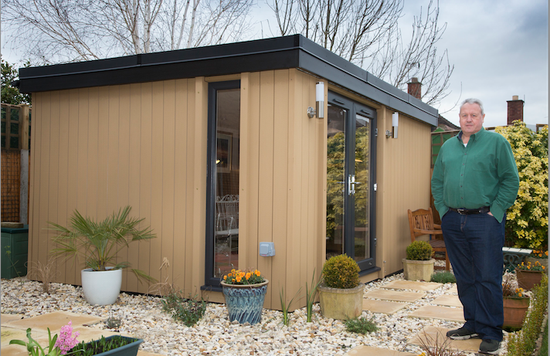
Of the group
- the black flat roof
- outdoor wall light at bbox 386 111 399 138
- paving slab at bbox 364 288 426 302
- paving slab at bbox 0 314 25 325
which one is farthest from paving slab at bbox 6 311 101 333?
outdoor wall light at bbox 386 111 399 138

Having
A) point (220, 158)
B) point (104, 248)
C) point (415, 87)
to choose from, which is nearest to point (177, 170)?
point (220, 158)

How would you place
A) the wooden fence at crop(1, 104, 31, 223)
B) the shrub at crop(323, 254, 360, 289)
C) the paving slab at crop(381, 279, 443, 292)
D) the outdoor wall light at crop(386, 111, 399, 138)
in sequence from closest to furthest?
the shrub at crop(323, 254, 360, 289)
the paving slab at crop(381, 279, 443, 292)
the outdoor wall light at crop(386, 111, 399, 138)
the wooden fence at crop(1, 104, 31, 223)

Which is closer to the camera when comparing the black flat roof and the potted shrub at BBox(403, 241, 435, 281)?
the black flat roof

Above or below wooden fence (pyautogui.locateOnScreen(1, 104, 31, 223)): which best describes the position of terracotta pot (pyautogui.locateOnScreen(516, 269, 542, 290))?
below

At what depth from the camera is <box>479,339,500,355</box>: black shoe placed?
9.93 feet

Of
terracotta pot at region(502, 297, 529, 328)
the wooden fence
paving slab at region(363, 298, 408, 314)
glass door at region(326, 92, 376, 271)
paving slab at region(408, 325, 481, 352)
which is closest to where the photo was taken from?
paving slab at region(408, 325, 481, 352)

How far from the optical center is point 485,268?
313 cm

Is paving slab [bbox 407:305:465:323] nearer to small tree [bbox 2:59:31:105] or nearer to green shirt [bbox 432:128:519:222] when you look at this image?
green shirt [bbox 432:128:519:222]

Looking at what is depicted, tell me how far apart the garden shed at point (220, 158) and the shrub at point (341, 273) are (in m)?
0.34

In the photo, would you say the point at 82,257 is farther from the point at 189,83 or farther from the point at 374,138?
the point at 374,138

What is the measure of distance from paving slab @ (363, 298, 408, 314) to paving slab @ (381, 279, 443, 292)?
84 cm

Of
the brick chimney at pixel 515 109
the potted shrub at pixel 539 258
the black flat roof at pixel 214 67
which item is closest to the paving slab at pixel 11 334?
the black flat roof at pixel 214 67

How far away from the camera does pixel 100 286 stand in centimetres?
432

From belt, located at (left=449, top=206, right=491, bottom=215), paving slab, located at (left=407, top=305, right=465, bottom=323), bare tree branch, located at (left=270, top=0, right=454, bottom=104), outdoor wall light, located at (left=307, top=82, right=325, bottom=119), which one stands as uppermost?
bare tree branch, located at (left=270, top=0, right=454, bottom=104)
